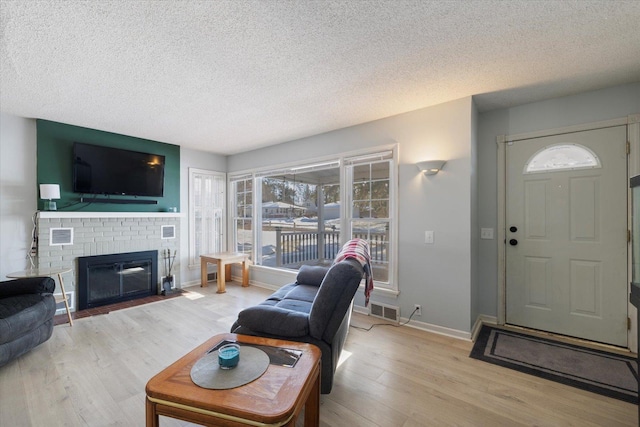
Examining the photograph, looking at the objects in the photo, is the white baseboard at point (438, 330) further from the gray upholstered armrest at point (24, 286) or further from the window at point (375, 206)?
the gray upholstered armrest at point (24, 286)

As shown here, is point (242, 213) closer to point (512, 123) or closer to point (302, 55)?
point (302, 55)

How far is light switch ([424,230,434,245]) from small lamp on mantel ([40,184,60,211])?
4.42 metres

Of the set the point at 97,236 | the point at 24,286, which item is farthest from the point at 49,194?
the point at 24,286

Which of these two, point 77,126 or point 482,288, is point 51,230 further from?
point 482,288

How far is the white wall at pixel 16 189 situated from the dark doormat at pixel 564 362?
514 cm

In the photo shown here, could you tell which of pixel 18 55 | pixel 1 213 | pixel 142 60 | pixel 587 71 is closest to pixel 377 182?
pixel 587 71

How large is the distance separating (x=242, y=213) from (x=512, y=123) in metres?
4.33

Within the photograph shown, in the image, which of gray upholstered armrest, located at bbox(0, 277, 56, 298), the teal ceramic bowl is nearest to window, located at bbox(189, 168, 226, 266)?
gray upholstered armrest, located at bbox(0, 277, 56, 298)

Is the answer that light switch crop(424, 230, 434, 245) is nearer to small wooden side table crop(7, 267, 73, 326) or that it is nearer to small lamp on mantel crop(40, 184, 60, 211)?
small wooden side table crop(7, 267, 73, 326)

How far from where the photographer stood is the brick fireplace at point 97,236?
10.9 feet

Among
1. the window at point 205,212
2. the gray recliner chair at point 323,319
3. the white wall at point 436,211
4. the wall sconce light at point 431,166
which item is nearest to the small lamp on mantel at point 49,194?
the window at point 205,212

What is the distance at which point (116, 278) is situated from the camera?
3855 mm

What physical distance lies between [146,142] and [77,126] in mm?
815

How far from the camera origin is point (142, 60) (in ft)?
6.65
